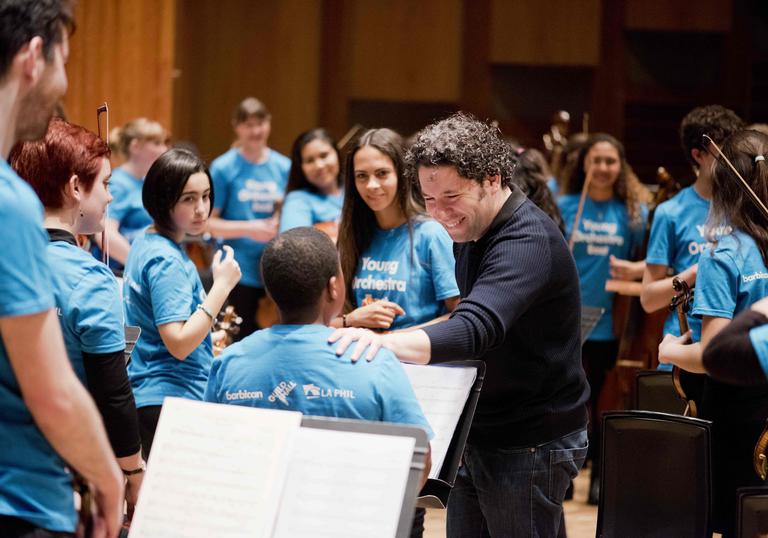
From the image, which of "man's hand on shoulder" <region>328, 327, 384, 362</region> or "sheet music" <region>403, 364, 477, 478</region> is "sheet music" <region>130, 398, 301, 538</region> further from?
"sheet music" <region>403, 364, 477, 478</region>

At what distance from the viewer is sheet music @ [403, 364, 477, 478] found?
7.34 feet

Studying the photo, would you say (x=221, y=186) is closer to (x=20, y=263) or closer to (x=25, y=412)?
(x=25, y=412)

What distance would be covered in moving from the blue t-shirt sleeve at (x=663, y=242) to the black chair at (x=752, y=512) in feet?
4.54

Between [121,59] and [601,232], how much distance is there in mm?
3074

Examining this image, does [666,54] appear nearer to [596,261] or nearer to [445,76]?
[445,76]

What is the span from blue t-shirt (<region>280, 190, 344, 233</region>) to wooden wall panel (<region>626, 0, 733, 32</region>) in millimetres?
4773

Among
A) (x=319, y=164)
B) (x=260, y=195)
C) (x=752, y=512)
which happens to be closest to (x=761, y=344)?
(x=752, y=512)

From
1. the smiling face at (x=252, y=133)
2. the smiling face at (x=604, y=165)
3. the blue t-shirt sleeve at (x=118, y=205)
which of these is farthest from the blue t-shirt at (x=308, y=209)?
Result: the smiling face at (x=604, y=165)

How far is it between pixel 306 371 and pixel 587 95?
7.80m

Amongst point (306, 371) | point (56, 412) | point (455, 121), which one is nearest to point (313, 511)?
point (306, 371)

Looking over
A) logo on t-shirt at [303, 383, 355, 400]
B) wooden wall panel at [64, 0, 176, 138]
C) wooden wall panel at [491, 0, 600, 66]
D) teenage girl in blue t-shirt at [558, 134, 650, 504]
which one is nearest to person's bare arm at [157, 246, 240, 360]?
logo on t-shirt at [303, 383, 355, 400]

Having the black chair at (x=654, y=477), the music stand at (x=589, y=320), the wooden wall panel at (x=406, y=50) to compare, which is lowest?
the black chair at (x=654, y=477)

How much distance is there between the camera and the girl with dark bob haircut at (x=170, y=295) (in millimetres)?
2848

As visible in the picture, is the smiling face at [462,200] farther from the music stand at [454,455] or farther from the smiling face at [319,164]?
the smiling face at [319,164]
